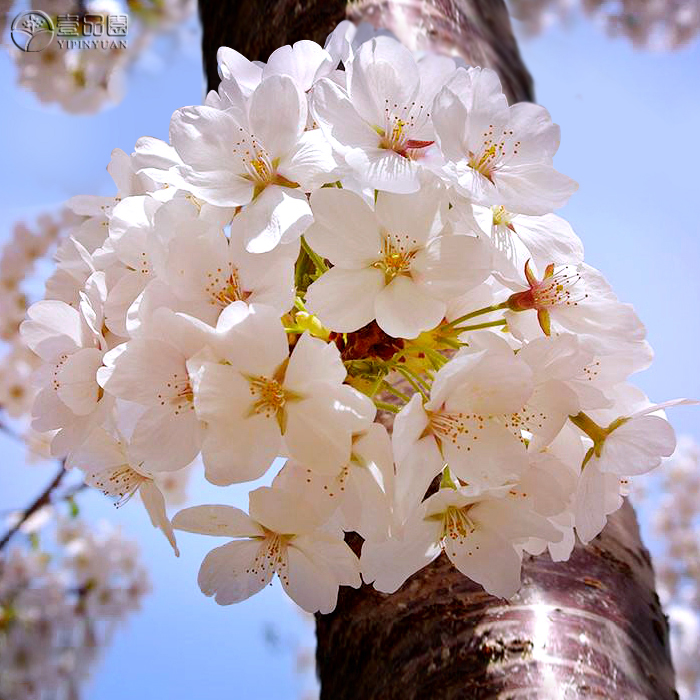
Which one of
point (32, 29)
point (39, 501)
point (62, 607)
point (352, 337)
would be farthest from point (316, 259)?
point (62, 607)

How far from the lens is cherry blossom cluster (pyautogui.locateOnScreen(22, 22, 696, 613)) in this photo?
0.52 meters

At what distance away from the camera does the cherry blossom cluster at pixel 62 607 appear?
3.31 meters

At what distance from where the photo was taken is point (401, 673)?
76 cm

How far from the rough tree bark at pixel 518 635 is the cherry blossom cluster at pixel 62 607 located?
2.84m

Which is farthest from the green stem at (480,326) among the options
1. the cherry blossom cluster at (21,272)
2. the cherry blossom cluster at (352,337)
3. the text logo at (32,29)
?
the cherry blossom cluster at (21,272)

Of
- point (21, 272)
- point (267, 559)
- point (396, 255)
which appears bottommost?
point (21, 272)

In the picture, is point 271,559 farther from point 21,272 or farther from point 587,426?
point 21,272

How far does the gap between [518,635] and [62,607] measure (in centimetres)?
322

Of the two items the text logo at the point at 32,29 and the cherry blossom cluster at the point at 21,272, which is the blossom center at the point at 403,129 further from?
the cherry blossom cluster at the point at 21,272

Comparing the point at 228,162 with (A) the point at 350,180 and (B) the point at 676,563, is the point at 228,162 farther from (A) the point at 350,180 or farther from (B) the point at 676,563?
(B) the point at 676,563

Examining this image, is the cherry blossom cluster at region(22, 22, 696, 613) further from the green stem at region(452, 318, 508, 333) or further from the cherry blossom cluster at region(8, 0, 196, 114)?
the cherry blossom cluster at region(8, 0, 196, 114)

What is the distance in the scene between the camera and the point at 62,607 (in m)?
3.42

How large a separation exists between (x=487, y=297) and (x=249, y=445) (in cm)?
25

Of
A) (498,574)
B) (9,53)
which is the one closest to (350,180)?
(498,574)
